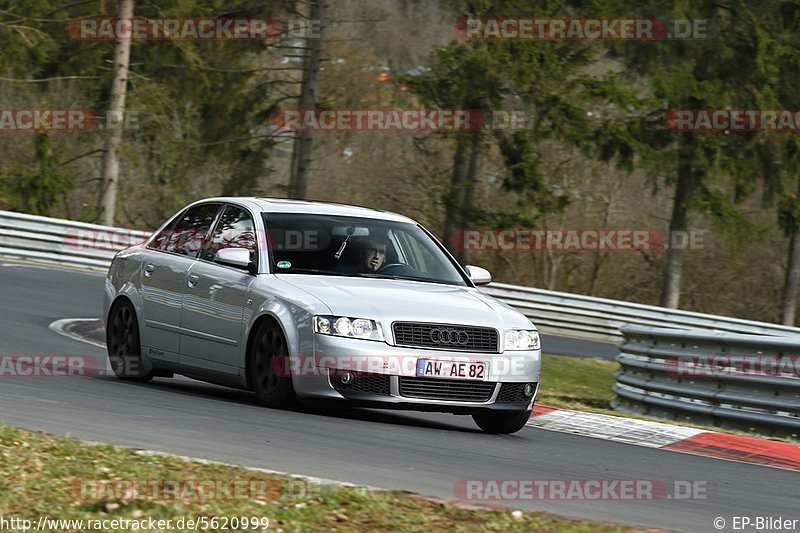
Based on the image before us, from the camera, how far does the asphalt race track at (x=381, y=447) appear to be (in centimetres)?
691

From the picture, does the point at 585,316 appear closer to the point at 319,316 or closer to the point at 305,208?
the point at 305,208

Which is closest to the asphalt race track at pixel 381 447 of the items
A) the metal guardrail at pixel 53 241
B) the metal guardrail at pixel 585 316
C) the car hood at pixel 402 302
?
the car hood at pixel 402 302

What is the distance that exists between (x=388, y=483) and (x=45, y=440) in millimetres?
1861

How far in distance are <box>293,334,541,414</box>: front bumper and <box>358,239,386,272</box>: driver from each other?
1228mm

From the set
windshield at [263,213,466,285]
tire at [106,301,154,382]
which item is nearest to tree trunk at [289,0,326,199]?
tire at [106,301,154,382]

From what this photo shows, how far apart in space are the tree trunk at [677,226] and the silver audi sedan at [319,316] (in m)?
22.3

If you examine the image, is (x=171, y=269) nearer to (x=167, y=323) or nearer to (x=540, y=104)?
(x=167, y=323)

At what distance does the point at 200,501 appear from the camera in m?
5.68

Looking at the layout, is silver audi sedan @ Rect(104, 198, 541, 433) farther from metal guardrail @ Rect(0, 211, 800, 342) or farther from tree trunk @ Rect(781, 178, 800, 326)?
tree trunk @ Rect(781, 178, 800, 326)

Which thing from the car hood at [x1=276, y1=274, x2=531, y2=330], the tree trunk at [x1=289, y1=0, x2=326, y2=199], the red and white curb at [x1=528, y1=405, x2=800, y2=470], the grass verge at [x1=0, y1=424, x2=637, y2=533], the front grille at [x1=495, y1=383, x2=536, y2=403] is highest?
the tree trunk at [x1=289, y1=0, x2=326, y2=199]

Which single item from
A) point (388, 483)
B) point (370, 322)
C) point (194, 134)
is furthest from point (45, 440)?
point (194, 134)

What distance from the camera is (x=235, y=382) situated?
9664 millimetres

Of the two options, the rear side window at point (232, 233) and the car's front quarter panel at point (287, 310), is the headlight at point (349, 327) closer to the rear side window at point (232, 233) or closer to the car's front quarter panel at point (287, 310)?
the car's front quarter panel at point (287, 310)

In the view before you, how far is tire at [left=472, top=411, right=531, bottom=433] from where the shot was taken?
9.64 metres
